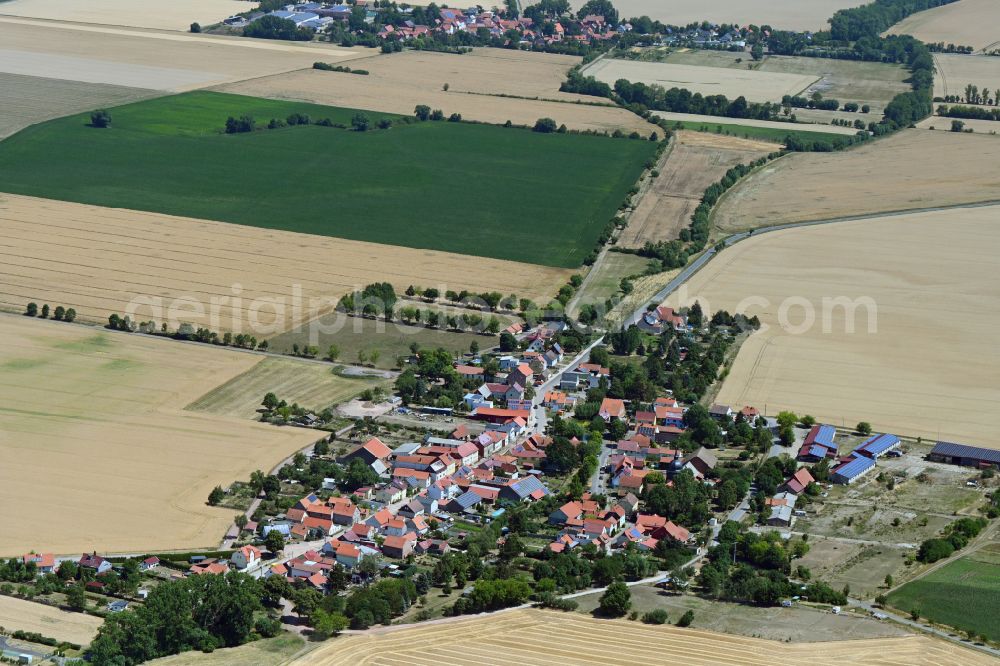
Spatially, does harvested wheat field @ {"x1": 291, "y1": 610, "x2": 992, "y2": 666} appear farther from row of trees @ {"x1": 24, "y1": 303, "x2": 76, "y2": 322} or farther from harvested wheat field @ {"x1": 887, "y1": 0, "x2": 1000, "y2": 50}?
harvested wheat field @ {"x1": 887, "y1": 0, "x2": 1000, "y2": 50}

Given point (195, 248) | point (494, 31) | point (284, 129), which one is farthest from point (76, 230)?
point (494, 31)

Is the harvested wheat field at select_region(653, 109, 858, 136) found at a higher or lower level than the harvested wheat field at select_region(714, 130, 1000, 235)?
higher

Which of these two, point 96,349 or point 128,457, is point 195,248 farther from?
point 128,457

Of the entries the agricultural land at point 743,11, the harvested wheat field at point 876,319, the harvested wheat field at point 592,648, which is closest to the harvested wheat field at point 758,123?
the harvested wheat field at point 876,319

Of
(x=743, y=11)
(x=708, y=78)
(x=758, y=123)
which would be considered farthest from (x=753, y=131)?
(x=743, y=11)

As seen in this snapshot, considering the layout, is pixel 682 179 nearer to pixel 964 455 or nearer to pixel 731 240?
pixel 731 240

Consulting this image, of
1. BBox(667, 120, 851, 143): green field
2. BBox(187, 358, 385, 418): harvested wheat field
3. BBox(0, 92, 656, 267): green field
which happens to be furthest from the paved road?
BBox(667, 120, 851, 143): green field
